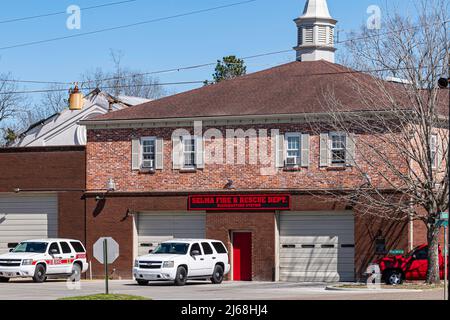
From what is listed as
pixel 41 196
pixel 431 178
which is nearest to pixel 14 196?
pixel 41 196

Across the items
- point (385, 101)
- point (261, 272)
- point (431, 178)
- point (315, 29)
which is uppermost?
point (315, 29)

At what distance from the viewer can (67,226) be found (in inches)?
2080

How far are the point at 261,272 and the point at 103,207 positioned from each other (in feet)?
26.7

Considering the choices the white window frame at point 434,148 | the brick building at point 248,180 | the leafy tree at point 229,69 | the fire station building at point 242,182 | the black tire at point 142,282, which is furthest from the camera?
the leafy tree at point 229,69

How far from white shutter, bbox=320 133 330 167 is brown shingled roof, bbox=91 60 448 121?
1.13m

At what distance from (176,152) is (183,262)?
8636 mm

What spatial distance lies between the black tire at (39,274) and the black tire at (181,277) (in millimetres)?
6534

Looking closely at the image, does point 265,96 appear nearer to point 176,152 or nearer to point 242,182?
point 242,182

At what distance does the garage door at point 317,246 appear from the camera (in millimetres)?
48125

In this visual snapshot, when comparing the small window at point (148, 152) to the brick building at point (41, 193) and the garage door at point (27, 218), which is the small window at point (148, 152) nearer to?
the brick building at point (41, 193)

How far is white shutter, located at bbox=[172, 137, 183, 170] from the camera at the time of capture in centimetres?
5100

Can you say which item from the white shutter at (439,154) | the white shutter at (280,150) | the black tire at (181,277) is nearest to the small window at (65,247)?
the black tire at (181,277)

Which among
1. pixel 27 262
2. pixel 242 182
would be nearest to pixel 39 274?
pixel 27 262
